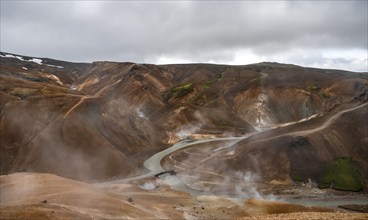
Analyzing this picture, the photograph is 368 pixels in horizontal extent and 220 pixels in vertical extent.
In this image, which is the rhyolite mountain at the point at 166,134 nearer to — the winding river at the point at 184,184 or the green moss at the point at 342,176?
the green moss at the point at 342,176

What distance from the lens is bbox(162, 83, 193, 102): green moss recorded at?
184 meters

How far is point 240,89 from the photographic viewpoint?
173750 mm

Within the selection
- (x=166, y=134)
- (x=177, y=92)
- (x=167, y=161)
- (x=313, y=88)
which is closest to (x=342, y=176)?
(x=167, y=161)

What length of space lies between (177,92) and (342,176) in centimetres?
11647

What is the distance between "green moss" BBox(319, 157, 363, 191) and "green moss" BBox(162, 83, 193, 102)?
107156 mm

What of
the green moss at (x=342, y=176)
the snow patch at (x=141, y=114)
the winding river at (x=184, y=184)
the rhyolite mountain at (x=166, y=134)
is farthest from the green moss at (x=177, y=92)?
the green moss at (x=342, y=176)

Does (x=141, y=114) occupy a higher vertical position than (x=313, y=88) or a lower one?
lower

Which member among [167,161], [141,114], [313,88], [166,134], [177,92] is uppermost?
[313,88]

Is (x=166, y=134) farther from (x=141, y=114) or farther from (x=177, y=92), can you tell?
(x=177, y=92)

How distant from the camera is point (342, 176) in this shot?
3036 inches

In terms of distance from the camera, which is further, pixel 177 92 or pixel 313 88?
pixel 177 92

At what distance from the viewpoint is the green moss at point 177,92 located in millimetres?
183875

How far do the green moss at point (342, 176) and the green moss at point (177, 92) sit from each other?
4219 inches

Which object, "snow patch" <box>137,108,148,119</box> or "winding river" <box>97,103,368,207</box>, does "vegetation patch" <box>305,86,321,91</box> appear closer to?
"winding river" <box>97,103,368,207</box>
